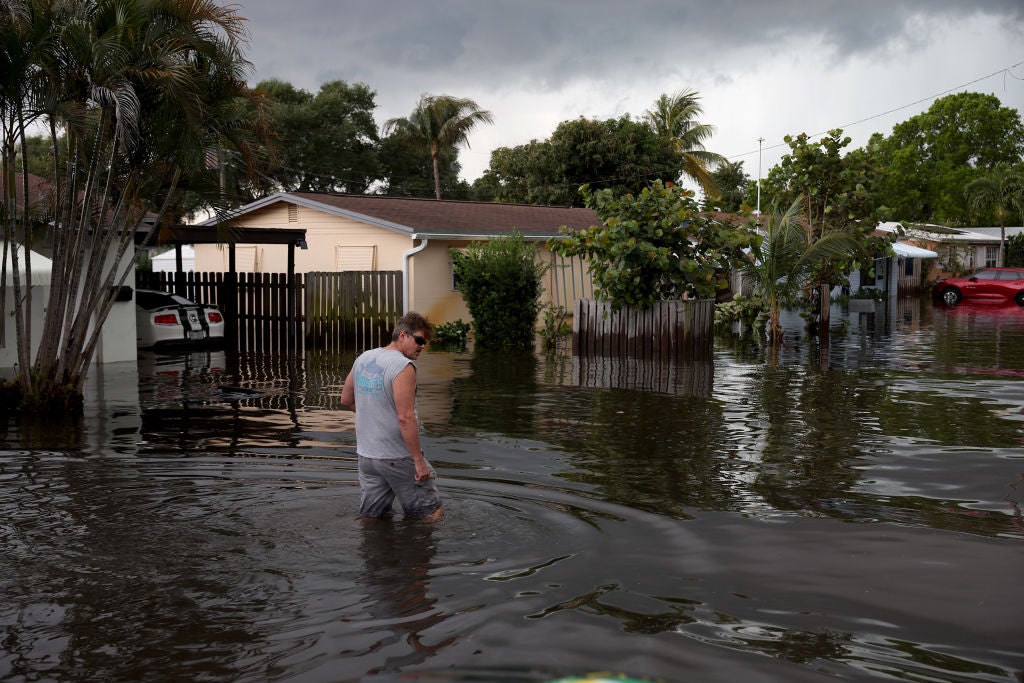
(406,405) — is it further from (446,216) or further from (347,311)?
(446,216)

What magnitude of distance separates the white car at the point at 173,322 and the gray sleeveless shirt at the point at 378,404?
49.4ft

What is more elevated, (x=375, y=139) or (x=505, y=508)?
(x=375, y=139)

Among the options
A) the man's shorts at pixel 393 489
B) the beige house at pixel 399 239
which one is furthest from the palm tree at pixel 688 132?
the man's shorts at pixel 393 489

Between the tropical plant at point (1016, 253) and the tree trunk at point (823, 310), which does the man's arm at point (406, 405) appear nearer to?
the tree trunk at point (823, 310)

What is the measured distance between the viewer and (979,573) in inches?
243

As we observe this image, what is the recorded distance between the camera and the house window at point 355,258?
25.2 meters

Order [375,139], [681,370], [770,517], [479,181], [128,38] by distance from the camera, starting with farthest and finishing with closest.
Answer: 1. [479,181]
2. [375,139]
3. [681,370]
4. [128,38]
5. [770,517]

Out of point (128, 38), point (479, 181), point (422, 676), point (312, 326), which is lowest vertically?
point (422, 676)

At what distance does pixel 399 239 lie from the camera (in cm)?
2466

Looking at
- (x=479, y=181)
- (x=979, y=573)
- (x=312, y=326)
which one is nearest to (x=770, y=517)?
(x=979, y=573)

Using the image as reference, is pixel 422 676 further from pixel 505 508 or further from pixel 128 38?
pixel 128 38

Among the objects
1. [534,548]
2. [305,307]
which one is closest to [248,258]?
[305,307]

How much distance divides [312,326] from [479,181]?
136ft

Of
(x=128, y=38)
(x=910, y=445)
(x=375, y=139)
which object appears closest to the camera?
(x=910, y=445)
